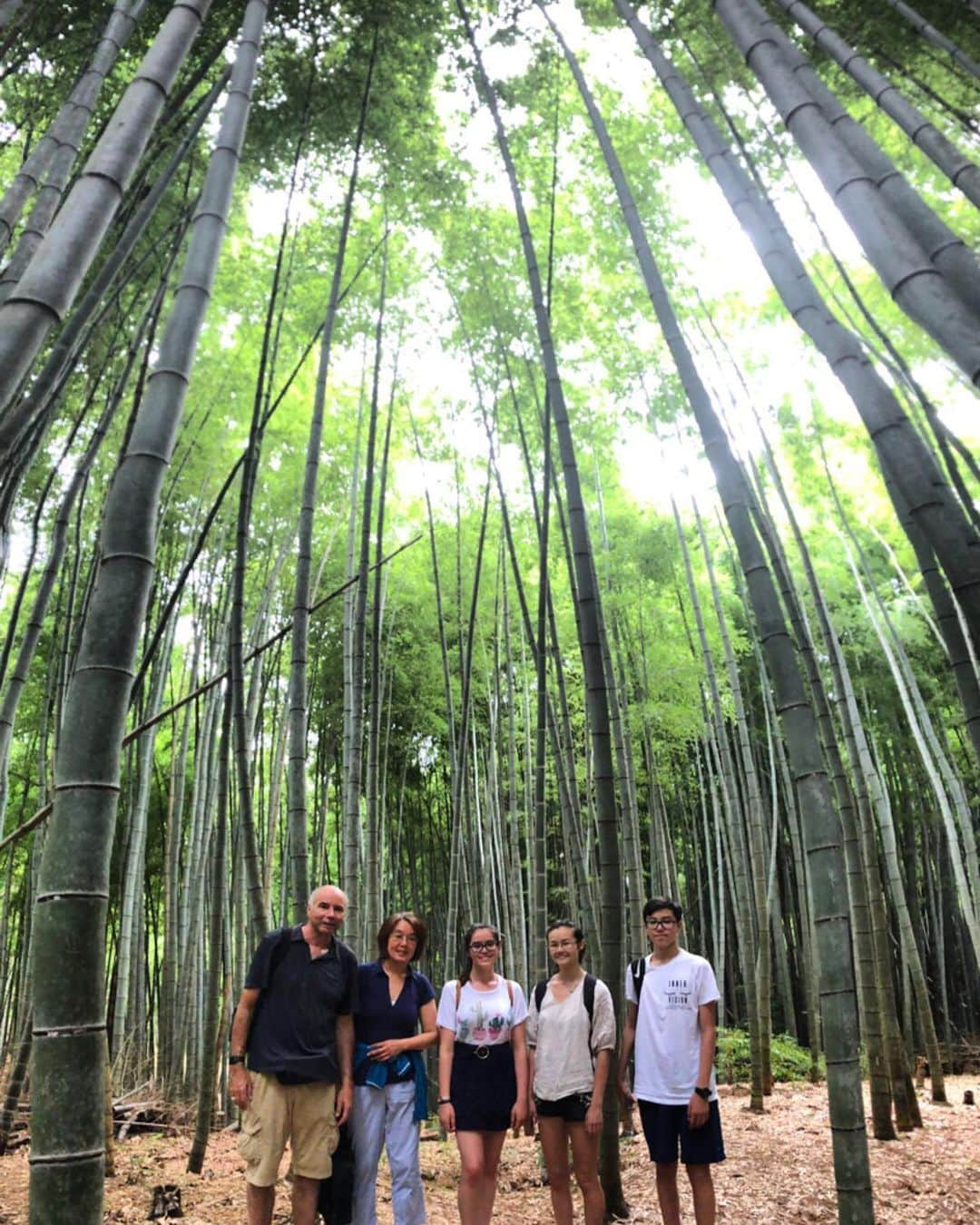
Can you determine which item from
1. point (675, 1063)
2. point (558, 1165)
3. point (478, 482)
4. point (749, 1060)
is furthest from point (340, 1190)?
point (749, 1060)

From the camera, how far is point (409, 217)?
4.46 meters

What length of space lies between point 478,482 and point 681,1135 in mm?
5691

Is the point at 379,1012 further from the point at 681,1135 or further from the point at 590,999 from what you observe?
the point at 681,1135

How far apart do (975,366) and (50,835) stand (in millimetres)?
1255

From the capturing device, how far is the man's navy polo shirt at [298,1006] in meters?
2.13

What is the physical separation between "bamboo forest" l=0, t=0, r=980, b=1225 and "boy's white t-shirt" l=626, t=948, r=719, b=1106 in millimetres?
136

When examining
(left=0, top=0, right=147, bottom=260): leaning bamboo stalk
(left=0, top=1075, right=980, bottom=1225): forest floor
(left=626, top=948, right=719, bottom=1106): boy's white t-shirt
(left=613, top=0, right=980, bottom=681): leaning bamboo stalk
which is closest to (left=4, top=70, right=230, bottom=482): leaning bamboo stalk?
(left=0, top=0, right=147, bottom=260): leaning bamboo stalk

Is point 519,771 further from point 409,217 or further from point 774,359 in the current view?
point 409,217

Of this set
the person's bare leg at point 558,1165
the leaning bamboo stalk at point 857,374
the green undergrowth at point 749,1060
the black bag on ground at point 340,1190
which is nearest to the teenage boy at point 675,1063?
the person's bare leg at point 558,1165

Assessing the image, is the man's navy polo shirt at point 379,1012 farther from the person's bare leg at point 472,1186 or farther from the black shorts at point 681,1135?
the black shorts at point 681,1135

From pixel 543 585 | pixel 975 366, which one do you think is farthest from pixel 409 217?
pixel 975 366

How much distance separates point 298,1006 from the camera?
217cm

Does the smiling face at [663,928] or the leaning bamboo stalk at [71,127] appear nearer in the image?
the leaning bamboo stalk at [71,127]

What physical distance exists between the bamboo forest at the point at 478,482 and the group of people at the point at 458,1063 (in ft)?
0.63
